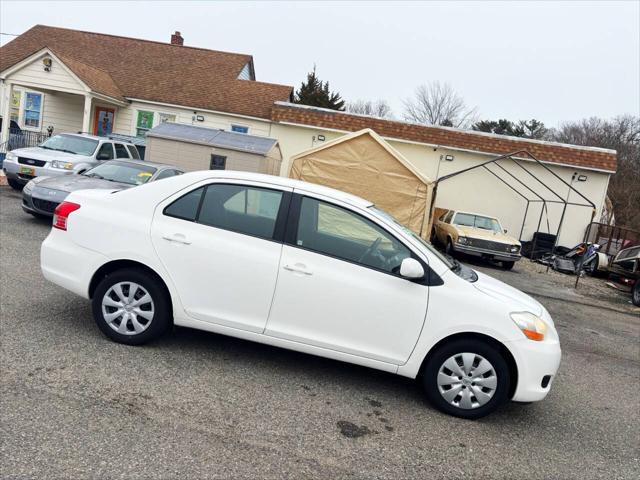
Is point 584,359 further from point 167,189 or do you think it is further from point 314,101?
point 314,101

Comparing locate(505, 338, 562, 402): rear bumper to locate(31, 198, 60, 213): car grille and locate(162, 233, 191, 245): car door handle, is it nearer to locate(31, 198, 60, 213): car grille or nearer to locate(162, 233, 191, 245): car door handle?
locate(162, 233, 191, 245): car door handle

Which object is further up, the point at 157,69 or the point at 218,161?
the point at 157,69

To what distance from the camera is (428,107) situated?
168 ft

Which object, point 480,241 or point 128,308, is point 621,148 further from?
point 128,308

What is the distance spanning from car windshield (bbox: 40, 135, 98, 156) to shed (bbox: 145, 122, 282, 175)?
242cm

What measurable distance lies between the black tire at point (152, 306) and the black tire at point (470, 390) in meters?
2.20

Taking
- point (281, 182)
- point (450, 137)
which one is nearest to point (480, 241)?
point (450, 137)

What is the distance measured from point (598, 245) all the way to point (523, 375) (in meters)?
17.0

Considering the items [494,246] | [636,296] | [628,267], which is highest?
[628,267]

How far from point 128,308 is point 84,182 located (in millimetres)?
5548

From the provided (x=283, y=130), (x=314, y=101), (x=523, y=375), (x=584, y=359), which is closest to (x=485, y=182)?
(x=283, y=130)

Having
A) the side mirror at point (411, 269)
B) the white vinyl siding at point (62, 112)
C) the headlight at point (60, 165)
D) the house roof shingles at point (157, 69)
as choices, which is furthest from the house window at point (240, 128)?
the side mirror at point (411, 269)

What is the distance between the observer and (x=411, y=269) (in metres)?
Result: 3.93

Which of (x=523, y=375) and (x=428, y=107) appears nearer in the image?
(x=523, y=375)
